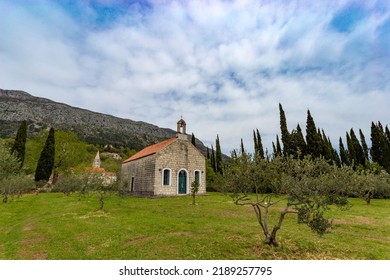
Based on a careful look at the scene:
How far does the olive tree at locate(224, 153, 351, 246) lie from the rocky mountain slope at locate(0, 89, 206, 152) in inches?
5707

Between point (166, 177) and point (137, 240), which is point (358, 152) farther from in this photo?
point (137, 240)

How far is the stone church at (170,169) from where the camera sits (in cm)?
3111

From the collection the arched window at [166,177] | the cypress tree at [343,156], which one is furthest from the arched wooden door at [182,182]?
the cypress tree at [343,156]

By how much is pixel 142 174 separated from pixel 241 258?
28246mm

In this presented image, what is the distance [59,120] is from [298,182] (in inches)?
7477

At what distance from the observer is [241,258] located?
764cm

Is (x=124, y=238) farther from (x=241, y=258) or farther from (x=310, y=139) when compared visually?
(x=310, y=139)

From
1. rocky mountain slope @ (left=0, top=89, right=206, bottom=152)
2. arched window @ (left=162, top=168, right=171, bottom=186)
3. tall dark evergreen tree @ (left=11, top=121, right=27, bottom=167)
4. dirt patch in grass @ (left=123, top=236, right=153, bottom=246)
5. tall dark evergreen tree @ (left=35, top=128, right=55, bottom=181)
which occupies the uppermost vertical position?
rocky mountain slope @ (left=0, top=89, right=206, bottom=152)

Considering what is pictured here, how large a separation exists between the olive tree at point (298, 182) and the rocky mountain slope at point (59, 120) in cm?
14497

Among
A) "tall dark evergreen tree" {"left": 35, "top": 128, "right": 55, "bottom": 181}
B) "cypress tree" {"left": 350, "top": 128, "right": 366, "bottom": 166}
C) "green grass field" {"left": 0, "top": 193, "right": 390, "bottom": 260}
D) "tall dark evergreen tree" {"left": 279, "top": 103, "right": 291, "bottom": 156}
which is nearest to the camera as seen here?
"green grass field" {"left": 0, "top": 193, "right": 390, "bottom": 260}

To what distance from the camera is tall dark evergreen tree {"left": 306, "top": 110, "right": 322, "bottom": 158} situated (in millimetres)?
40250

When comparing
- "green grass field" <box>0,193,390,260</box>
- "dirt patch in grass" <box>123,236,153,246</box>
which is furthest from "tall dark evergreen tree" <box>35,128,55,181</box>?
"dirt patch in grass" <box>123,236,153,246</box>

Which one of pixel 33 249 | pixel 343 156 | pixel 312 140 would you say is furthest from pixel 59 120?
pixel 33 249

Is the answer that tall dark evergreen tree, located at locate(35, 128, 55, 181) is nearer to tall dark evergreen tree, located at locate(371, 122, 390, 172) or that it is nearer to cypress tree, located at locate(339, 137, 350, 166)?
tall dark evergreen tree, located at locate(371, 122, 390, 172)
